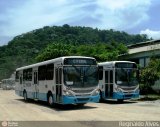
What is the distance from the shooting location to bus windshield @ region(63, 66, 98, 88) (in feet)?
69.6

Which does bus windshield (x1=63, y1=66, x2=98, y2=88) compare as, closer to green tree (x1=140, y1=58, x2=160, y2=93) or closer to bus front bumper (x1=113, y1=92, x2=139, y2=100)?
bus front bumper (x1=113, y1=92, x2=139, y2=100)

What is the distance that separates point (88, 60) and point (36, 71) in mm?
6547

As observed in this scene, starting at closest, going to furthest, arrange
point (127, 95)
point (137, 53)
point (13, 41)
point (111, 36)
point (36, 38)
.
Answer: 1. point (127, 95)
2. point (137, 53)
3. point (111, 36)
4. point (36, 38)
5. point (13, 41)

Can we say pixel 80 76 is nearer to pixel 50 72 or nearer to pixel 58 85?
pixel 58 85

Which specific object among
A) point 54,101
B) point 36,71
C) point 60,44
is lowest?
point 54,101

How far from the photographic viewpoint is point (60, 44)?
6338cm

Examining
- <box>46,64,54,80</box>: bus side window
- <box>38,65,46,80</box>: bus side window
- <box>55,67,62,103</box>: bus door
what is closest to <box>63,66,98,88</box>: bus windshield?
<box>55,67,62,103</box>: bus door

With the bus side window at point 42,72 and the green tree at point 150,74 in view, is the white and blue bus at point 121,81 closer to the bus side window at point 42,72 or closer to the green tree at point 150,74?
the green tree at point 150,74

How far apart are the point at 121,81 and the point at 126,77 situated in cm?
45

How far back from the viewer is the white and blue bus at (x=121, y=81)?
25914 mm

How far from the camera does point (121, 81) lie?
2609 cm

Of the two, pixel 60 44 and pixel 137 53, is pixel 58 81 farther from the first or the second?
pixel 60 44

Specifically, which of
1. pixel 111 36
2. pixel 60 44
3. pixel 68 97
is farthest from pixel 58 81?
pixel 111 36

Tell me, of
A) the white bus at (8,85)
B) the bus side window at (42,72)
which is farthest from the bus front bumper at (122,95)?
the white bus at (8,85)
